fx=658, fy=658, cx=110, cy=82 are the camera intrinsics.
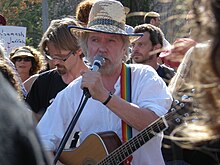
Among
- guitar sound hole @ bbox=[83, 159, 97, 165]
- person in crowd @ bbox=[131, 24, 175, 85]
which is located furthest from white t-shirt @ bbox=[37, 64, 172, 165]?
person in crowd @ bbox=[131, 24, 175, 85]

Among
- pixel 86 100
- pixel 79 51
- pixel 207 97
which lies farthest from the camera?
pixel 79 51

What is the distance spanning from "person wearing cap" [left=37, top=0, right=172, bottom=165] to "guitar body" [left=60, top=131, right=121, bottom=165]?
3cm

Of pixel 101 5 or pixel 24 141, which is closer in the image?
pixel 24 141

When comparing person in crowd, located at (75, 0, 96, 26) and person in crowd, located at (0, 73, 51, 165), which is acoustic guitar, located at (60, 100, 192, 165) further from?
person in crowd, located at (0, 73, 51, 165)

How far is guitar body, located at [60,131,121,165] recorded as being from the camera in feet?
12.0

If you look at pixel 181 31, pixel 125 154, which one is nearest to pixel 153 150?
pixel 125 154

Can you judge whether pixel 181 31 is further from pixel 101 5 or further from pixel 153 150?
pixel 101 5

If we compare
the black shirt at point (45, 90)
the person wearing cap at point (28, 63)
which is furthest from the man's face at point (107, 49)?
the person wearing cap at point (28, 63)

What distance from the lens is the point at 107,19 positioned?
407 cm

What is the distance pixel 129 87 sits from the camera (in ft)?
12.3

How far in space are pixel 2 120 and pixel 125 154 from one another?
2598 millimetres

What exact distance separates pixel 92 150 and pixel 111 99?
41 cm

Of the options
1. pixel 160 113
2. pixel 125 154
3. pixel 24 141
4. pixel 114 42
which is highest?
pixel 24 141

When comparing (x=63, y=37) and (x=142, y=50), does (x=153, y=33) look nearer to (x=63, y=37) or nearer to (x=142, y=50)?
(x=142, y=50)
